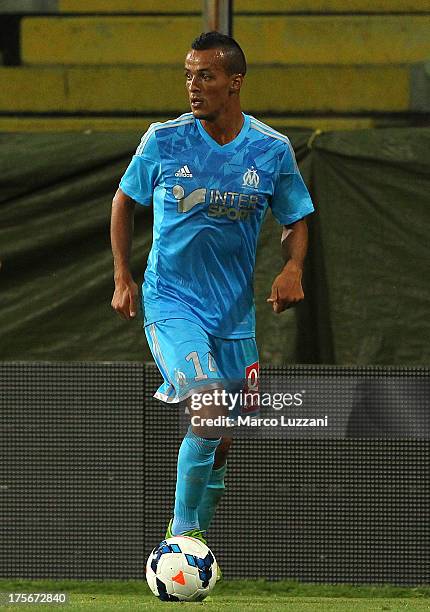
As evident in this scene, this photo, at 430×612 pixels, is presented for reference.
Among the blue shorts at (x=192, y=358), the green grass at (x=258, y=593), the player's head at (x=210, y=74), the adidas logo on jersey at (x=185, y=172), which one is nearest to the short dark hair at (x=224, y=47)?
the player's head at (x=210, y=74)

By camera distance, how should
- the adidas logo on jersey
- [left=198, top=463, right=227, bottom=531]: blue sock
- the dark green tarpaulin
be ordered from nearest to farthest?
the adidas logo on jersey → [left=198, top=463, right=227, bottom=531]: blue sock → the dark green tarpaulin

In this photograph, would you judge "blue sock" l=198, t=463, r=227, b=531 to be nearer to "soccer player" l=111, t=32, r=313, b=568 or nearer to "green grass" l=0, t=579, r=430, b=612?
"soccer player" l=111, t=32, r=313, b=568

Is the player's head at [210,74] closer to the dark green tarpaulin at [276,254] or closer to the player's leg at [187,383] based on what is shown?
the player's leg at [187,383]

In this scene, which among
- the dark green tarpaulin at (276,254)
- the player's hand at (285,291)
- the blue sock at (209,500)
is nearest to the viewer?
the player's hand at (285,291)

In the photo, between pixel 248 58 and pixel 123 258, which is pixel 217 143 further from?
pixel 248 58

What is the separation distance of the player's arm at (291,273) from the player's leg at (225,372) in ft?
0.74

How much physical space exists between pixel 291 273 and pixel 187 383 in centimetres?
61

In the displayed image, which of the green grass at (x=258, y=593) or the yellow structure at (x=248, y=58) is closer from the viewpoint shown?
the green grass at (x=258, y=593)

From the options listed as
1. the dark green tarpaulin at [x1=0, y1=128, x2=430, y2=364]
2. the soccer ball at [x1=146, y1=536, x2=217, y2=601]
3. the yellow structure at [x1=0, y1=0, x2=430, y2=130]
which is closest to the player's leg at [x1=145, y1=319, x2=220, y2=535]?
the soccer ball at [x1=146, y1=536, x2=217, y2=601]

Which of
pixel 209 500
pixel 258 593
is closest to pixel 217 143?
pixel 209 500

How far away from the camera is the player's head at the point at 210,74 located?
5.52m

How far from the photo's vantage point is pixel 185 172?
5.61m

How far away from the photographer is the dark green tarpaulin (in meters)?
7.71

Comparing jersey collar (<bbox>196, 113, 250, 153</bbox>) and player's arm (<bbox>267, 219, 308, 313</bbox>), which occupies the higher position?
jersey collar (<bbox>196, 113, 250, 153</bbox>)
